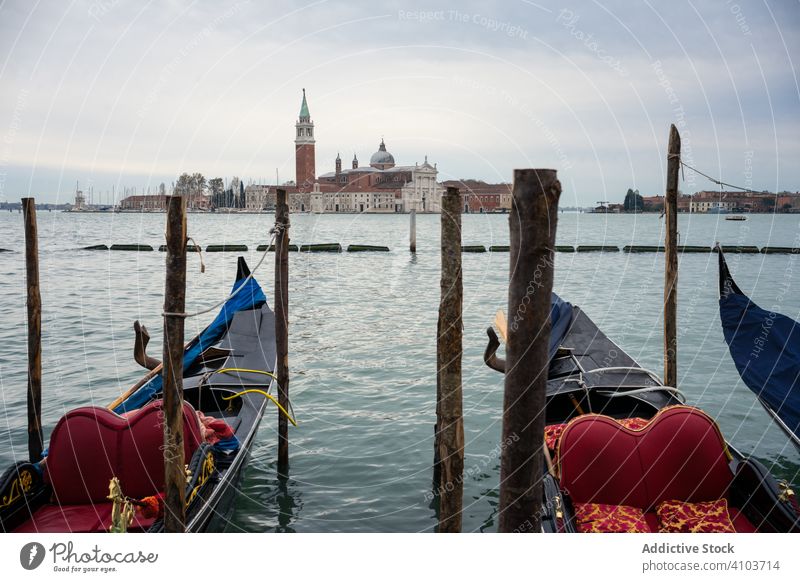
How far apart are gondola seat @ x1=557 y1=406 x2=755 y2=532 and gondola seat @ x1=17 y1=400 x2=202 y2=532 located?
237 cm

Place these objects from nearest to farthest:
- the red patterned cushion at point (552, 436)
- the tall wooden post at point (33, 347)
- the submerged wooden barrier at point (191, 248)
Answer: the red patterned cushion at point (552, 436) → the submerged wooden barrier at point (191, 248) → the tall wooden post at point (33, 347)

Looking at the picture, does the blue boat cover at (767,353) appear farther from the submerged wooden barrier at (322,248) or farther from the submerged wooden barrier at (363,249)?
the submerged wooden barrier at (322,248)

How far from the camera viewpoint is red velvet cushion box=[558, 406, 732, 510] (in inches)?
143

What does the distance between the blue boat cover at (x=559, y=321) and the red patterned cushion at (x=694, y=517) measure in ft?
9.46

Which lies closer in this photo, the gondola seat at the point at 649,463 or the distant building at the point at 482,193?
the gondola seat at the point at 649,463

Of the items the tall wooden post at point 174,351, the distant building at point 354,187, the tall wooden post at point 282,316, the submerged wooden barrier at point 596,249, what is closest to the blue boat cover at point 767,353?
the tall wooden post at point 282,316

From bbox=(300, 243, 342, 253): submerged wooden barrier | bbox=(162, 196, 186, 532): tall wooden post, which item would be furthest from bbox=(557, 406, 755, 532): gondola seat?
bbox=(300, 243, 342, 253): submerged wooden barrier

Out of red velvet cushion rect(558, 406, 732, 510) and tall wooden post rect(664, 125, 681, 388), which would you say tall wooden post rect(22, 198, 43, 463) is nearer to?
red velvet cushion rect(558, 406, 732, 510)

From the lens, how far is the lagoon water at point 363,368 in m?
5.31

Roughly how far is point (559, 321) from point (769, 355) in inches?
86.1

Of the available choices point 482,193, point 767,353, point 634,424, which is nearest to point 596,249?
point 482,193

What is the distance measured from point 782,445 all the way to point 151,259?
77.9 ft
